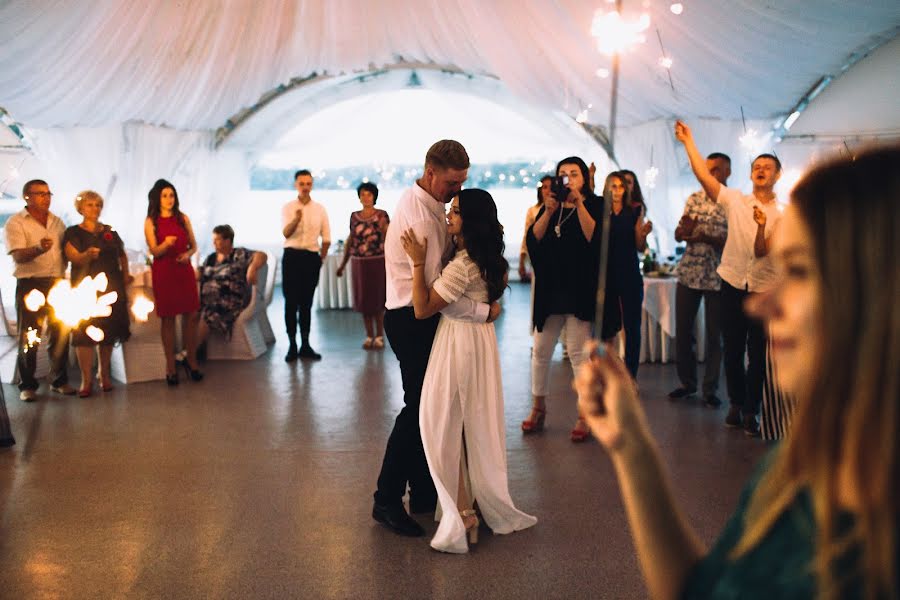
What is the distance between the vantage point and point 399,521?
3318mm

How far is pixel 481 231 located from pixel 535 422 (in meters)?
1.87

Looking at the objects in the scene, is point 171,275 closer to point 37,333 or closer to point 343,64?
point 37,333

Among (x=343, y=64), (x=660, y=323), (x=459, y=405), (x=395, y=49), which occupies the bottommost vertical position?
(x=660, y=323)

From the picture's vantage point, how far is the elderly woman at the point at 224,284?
6.97 meters

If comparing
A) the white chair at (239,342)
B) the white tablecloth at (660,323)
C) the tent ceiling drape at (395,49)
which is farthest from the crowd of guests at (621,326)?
the tent ceiling drape at (395,49)

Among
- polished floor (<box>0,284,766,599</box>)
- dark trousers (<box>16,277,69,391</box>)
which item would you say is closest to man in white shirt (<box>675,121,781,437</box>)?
polished floor (<box>0,284,766,599</box>)

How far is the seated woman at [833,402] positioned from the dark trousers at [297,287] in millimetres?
6247

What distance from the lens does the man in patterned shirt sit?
510 centimetres

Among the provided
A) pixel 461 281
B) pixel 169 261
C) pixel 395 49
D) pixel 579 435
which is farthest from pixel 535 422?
pixel 395 49

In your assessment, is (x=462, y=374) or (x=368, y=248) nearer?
(x=462, y=374)

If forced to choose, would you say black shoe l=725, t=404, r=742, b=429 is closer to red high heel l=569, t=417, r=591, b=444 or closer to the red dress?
red high heel l=569, t=417, r=591, b=444

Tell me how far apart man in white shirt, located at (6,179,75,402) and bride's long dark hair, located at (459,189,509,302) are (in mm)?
3515

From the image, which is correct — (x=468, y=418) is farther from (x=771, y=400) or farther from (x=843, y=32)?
(x=843, y=32)

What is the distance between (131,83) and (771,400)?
6.51m
